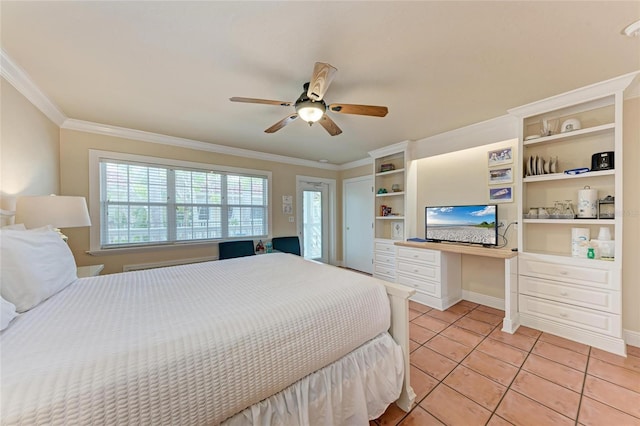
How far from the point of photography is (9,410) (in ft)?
1.98

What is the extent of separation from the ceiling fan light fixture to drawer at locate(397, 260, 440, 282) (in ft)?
8.04

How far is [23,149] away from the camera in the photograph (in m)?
2.00

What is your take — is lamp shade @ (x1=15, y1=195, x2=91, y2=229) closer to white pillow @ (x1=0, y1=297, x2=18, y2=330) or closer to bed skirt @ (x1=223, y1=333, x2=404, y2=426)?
white pillow @ (x1=0, y1=297, x2=18, y2=330)

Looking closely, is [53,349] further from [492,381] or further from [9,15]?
[492,381]

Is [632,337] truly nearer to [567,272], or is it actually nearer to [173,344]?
[567,272]

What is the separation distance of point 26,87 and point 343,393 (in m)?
3.32

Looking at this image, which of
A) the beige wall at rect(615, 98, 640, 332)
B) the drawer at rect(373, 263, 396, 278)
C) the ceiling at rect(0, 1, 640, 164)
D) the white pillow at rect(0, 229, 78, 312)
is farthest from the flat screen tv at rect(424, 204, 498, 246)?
the white pillow at rect(0, 229, 78, 312)

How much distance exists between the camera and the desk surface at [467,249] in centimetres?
254

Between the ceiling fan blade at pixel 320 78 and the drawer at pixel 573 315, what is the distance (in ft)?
9.78

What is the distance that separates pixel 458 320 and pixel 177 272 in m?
3.00

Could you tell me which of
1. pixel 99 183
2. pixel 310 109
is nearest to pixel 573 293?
pixel 310 109

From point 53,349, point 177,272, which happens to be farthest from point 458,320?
point 53,349

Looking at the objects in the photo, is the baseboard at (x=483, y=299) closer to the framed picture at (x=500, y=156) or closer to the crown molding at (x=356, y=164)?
the framed picture at (x=500, y=156)

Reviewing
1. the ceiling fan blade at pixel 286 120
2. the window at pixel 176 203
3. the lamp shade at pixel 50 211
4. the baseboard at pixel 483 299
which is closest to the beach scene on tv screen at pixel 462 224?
the baseboard at pixel 483 299
